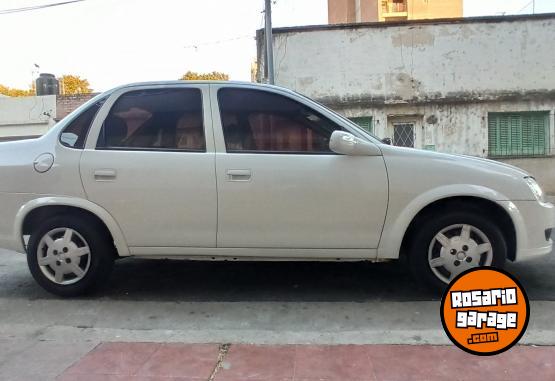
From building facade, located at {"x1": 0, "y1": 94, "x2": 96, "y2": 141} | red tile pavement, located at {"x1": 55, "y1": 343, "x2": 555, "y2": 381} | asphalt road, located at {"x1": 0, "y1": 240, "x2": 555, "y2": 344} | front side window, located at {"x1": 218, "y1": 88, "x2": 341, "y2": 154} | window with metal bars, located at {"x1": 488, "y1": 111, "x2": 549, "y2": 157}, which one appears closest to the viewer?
red tile pavement, located at {"x1": 55, "y1": 343, "x2": 555, "y2": 381}

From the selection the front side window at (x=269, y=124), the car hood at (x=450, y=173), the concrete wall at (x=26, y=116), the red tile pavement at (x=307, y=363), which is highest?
the concrete wall at (x=26, y=116)

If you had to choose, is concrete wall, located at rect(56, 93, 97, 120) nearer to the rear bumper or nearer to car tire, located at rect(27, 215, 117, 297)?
car tire, located at rect(27, 215, 117, 297)

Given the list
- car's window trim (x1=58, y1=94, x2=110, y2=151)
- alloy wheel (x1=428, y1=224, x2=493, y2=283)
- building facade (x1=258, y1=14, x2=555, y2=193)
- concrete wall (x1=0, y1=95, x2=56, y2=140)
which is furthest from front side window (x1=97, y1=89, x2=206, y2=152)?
concrete wall (x1=0, y1=95, x2=56, y2=140)

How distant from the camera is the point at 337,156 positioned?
4148 mm

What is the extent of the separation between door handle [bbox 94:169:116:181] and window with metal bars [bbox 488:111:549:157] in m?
10.5

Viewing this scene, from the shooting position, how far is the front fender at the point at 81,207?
4.30m

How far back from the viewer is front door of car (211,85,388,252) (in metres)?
4.11

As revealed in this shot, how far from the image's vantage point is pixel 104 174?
429cm

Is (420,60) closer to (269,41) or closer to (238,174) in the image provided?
(269,41)

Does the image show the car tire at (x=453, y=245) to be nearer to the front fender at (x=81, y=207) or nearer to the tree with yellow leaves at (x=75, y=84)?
the front fender at (x=81, y=207)

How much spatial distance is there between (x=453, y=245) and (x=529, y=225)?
0.63 meters

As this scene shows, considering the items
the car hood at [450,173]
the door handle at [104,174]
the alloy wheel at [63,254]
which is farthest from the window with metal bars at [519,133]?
the alloy wheel at [63,254]

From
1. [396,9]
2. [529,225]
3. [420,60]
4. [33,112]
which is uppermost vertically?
[396,9]

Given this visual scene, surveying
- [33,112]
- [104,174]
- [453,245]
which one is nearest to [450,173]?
[453,245]
